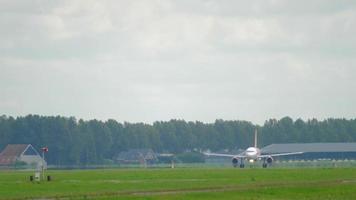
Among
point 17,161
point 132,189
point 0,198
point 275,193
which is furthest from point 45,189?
point 17,161

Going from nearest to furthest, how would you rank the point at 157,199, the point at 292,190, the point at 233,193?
the point at 157,199 < the point at 233,193 < the point at 292,190

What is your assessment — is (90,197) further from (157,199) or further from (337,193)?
(337,193)

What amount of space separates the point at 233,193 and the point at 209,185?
9787 mm

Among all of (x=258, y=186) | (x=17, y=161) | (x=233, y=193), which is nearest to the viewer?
(x=233, y=193)

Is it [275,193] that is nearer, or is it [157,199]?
[157,199]

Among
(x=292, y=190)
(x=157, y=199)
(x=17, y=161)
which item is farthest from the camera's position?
(x=17, y=161)

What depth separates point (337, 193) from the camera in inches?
2216

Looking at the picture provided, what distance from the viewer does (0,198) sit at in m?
51.8

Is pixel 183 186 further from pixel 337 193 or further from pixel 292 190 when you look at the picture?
pixel 337 193

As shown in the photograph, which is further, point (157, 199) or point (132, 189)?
point (132, 189)

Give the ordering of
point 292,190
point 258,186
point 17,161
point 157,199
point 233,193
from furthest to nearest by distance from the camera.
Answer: point 17,161 → point 258,186 → point 292,190 → point 233,193 → point 157,199

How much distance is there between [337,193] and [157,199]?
11699 mm

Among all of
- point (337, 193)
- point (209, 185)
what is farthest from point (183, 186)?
point (337, 193)

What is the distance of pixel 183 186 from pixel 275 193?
9.52m
